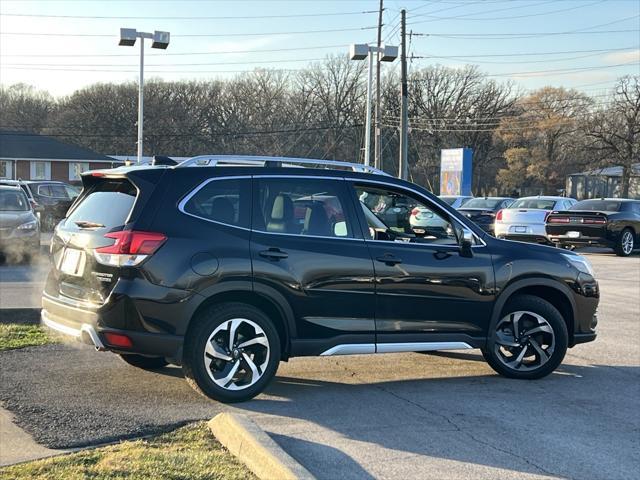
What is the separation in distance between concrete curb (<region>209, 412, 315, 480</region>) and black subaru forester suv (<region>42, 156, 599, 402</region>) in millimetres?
888

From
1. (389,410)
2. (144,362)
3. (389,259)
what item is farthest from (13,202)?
(389,410)

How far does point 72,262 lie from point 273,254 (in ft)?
5.24

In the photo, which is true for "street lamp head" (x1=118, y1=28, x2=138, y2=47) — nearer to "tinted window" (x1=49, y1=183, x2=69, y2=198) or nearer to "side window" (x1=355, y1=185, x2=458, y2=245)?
"tinted window" (x1=49, y1=183, x2=69, y2=198)

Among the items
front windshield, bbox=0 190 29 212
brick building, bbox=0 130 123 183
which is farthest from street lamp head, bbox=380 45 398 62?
brick building, bbox=0 130 123 183

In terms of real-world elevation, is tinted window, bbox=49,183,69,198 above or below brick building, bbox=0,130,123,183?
below

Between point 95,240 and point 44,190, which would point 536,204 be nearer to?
point 44,190

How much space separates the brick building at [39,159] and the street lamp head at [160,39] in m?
34.3

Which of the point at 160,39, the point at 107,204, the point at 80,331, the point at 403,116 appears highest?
the point at 160,39

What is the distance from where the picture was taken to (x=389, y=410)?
5562 millimetres

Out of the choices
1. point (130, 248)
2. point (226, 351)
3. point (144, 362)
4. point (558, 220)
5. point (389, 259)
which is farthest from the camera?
point (558, 220)

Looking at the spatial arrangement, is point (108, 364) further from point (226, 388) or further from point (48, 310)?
point (226, 388)

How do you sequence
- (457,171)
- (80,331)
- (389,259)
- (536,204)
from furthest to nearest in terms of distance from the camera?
(457,171), (536,204), (389,259), (80,331)

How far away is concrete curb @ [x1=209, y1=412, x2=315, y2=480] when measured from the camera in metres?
3.84

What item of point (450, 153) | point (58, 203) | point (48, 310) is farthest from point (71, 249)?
point (450, 153)
